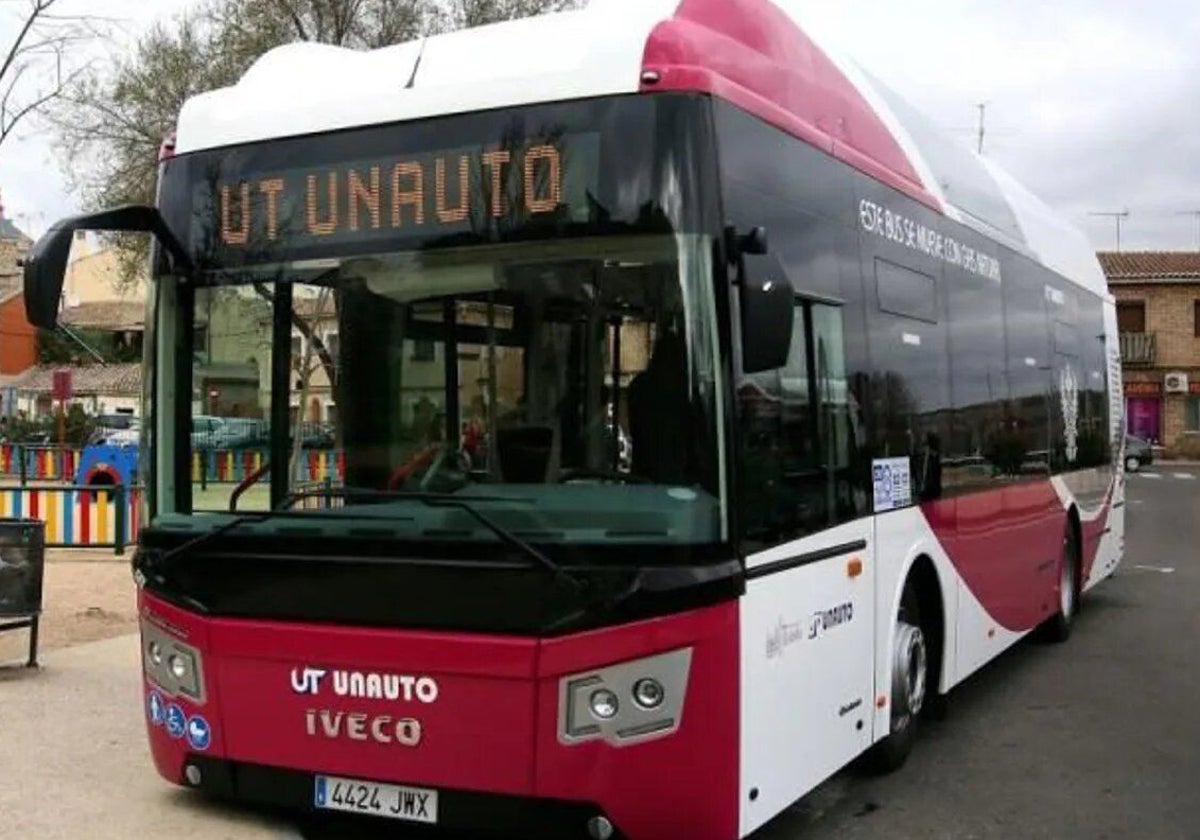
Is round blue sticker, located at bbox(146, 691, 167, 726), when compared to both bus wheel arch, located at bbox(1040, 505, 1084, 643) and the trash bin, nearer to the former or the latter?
the trash bin

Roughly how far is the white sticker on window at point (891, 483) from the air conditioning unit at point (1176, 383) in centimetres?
5463

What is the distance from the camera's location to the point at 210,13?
2669 cm

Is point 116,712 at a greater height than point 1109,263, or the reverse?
point 1109,263

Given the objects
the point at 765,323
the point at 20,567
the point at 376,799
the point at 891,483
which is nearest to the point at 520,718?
the point at 376,799

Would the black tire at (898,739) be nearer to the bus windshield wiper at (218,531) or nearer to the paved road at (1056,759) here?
the paved road at (1056,759)

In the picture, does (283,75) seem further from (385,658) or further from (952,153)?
(952,153)

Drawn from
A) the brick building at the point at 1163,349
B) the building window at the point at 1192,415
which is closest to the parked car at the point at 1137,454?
the brick building at the point at 1163,349

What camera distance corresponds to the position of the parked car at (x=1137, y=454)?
4953cm

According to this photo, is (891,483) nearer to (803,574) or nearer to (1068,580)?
(803,574)

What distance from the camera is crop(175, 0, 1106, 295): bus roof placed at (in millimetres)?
4578

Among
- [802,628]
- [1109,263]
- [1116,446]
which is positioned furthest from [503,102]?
[1109,263]

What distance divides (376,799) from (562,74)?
2.66 meters

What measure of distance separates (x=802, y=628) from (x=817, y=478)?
62 cm

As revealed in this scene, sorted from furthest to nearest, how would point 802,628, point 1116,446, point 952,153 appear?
1. point 1116,446
2. point 952,153
3. point 802,628
